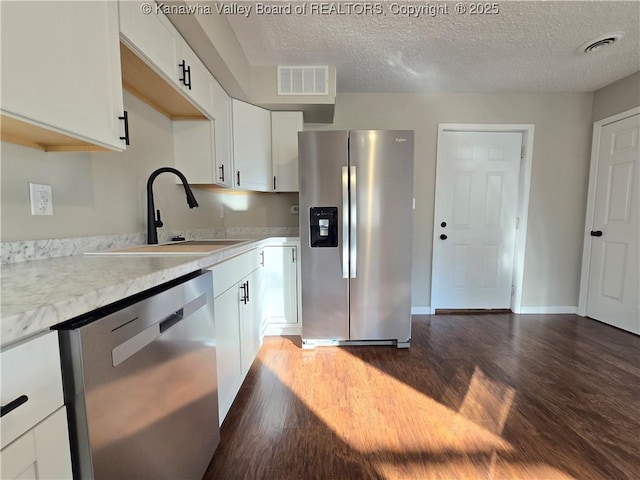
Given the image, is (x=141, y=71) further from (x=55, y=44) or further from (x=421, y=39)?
(x=421, y=39)

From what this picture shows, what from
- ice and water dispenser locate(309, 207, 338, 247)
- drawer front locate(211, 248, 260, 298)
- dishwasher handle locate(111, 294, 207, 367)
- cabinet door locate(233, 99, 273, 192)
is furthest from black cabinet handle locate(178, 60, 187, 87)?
dishwasher handle locate(111, 294, 207, 367)

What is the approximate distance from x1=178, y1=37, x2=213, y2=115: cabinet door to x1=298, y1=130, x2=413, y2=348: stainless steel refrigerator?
0.70 meters

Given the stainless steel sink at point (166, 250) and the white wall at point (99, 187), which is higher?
Answer: the white wall at point (99, 187)

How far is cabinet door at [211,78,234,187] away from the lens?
1.98m

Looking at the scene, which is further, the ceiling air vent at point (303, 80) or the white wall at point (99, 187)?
the ceiling air vent at point (303, 80)

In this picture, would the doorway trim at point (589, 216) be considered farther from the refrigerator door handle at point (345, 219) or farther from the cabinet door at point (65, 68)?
the cabinet door at point (65, 68)

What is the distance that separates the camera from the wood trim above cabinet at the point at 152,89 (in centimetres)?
124

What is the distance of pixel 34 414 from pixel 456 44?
2.89 metres

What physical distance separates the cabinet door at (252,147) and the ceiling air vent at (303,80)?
31cm

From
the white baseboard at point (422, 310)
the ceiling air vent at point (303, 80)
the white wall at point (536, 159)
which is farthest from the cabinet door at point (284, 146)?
the white baseboard at point (422, 310)

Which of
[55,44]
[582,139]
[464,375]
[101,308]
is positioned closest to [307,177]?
[55,44]

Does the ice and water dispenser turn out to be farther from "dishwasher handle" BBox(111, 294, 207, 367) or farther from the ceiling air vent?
"dishwasher handle" BBox(111, 294, 207, 367)

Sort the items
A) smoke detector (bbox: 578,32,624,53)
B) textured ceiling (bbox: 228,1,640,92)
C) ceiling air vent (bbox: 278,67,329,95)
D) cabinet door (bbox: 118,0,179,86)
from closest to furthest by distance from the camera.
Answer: cabinet door (bbox: 118,0,179,86) → textured ceiling (bbox: 228,1,640,92) → smoke detector (bbox: 578,32,624,53) → ceiling air vent (bbox: 278,67,329,95)

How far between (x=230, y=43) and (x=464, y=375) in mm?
2822
